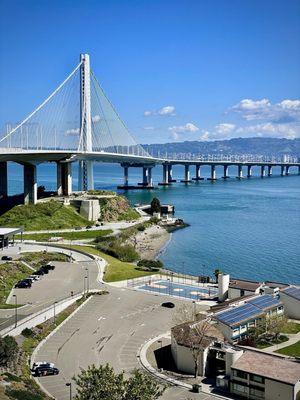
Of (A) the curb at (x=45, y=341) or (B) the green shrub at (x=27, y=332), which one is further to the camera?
(B) the green shrub at (x=27, y=332)

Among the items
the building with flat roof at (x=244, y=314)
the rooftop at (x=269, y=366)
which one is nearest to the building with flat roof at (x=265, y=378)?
the rooftop at (x=269, y=366)

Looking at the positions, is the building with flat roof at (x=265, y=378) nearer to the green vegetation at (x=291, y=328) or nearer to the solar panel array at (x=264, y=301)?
the green vegetation at (x=291, y=328)

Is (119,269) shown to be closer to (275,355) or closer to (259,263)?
(259,263)

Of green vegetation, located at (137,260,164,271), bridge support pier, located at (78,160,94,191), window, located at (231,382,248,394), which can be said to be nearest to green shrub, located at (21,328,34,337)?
window, located at (231,382,248,394)

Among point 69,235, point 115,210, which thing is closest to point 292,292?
point 69,235

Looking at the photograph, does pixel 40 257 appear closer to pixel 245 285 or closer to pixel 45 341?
pixel 245 285

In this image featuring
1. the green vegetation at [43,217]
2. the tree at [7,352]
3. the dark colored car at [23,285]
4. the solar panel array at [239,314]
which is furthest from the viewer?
the green vegetation at [43,217]
